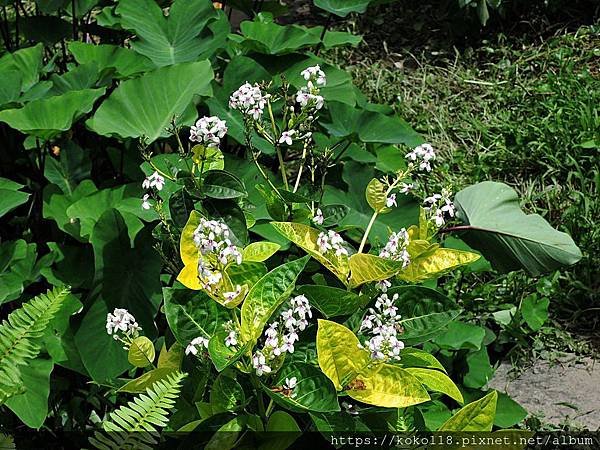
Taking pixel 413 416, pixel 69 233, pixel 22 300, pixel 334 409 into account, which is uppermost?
pixel 334 409

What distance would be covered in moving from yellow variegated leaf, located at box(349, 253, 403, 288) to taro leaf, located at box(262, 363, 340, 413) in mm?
206

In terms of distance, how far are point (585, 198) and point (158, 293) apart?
62.1 inches

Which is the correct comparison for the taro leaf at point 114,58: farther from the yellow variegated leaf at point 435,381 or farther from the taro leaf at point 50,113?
the yellow variegated leaf at point 435,381

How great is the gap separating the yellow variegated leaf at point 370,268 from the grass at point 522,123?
1.10 m

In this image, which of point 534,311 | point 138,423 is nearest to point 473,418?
point 138,423

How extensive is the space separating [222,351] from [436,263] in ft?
1.45

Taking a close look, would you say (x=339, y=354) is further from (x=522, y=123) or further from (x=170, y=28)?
(x=522, y=123)

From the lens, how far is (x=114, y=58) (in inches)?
96.8

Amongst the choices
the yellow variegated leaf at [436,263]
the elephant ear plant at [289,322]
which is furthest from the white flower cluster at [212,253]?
the yellow variegated leaf at [436,263]

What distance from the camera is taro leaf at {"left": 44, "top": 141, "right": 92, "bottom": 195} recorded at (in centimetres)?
229

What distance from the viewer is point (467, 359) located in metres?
2.13

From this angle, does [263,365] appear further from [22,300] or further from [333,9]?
[333,9]

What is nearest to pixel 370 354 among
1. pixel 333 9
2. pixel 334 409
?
pixel 334 409

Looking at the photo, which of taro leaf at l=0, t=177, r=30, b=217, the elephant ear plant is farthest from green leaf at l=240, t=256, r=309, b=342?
taro leaf at l=0, t=177, r=30, b=217
